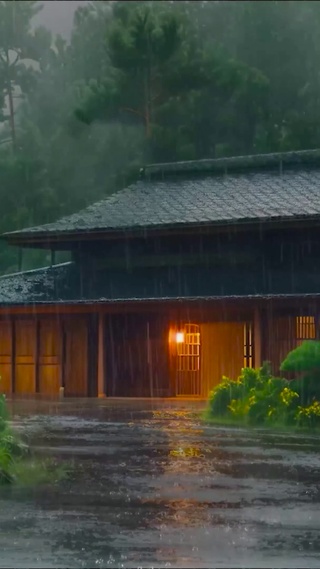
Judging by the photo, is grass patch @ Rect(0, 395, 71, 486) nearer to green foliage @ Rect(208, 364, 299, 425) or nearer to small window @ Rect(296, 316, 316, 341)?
green foliage @ Rect(208, 364, 299, 425)

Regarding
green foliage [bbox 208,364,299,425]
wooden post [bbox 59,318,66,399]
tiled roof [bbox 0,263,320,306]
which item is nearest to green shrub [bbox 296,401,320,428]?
green foliage [bbox 208,364,299,425]

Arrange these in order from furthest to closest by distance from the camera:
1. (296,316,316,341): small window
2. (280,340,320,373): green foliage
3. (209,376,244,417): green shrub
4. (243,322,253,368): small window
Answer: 1. (243,322,253,368): small window
2. (296,316,316,341): small window
3. (209,376,244,417): green shrub
4. (280,340,320,373): green foliage

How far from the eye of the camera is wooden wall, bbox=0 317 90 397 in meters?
40.2

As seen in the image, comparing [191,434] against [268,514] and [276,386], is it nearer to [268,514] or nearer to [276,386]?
[276,386]

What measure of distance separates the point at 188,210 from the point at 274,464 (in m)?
23.7

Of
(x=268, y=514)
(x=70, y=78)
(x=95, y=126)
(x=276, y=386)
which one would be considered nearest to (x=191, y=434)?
(x=276, y=386)

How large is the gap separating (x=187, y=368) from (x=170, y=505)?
26.7 metres

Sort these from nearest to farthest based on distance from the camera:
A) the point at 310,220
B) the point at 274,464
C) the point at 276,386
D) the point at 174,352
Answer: the point at 274,464, the point at 276,386, the point at 310,220, the point at 174,352

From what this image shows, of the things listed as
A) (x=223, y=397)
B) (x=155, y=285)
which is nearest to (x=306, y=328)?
(x=155, y=285)

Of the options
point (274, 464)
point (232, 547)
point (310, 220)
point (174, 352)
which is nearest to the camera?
point (232, 547)

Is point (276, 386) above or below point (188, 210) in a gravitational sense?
below

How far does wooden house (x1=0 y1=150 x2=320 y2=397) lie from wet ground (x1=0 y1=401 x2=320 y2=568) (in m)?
15.1

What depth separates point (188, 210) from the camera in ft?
132

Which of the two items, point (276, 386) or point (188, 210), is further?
point (188, 210)
